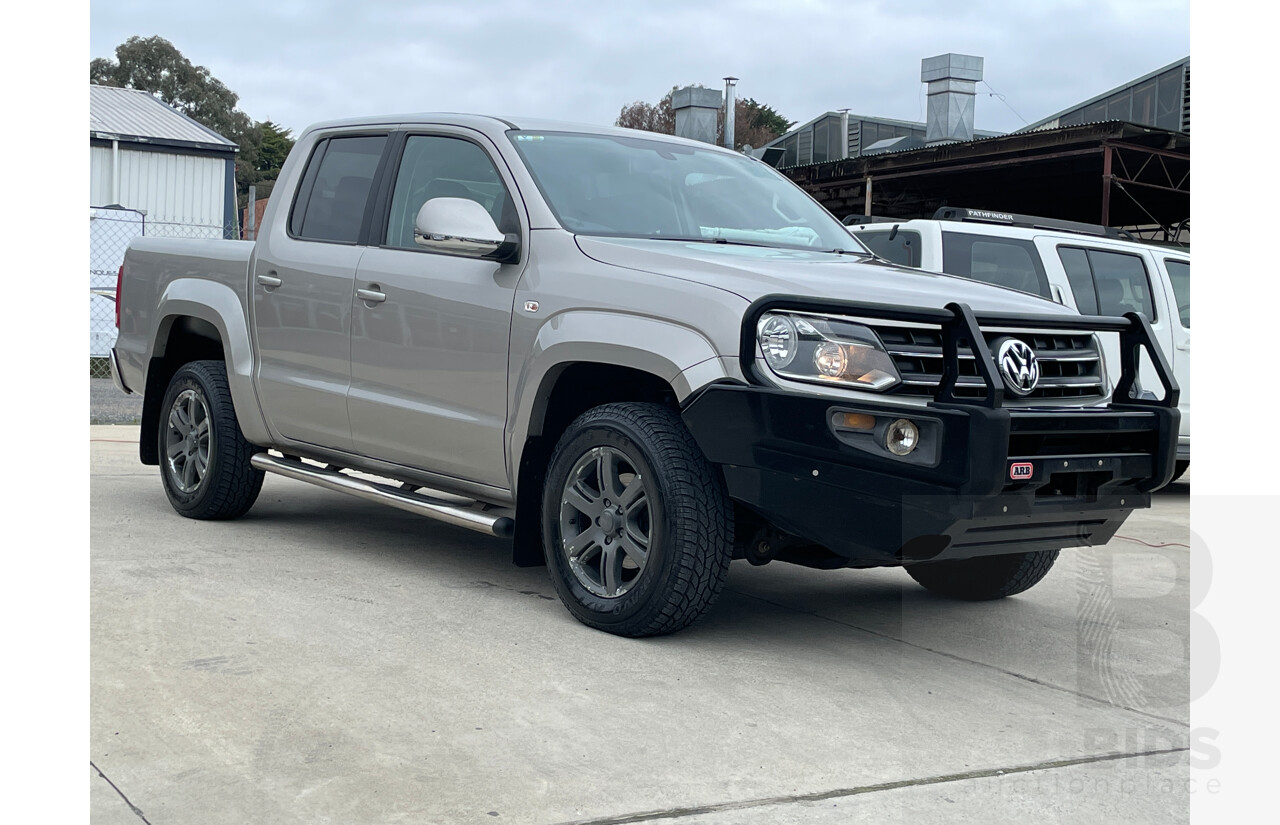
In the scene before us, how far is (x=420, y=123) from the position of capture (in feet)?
19.6

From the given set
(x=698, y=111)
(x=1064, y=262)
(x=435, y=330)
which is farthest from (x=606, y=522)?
(x=698, y=111)

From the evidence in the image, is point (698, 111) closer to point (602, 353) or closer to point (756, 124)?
point (602, 353)

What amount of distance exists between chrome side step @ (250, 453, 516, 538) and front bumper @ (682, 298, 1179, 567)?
1.08m

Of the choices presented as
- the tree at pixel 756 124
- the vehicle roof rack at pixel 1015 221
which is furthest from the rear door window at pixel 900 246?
the tree at pixel 756 124

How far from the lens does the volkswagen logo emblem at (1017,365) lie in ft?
14.4

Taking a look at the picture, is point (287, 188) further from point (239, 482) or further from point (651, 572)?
point (651, 572)

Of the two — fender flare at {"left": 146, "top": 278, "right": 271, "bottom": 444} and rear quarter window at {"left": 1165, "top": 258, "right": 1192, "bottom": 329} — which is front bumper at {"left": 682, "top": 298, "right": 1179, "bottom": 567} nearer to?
fender flare at {"left": 146, "top": 278, "right": 271, "bottom": 444}

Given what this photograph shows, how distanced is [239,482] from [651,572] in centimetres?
289

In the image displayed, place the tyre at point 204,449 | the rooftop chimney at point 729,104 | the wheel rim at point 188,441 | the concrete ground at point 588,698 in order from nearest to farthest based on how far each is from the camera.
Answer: the concrete ground at point 588,698, the tyre at point 204,449, the wheel rim at point 188,441, the rooftop chimney at point 729,104

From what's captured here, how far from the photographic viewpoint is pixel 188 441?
689 cm

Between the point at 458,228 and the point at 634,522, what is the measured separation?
50.6 inches

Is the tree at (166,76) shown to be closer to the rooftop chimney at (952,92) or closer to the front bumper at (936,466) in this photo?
the rooftop chimney at (952,92)

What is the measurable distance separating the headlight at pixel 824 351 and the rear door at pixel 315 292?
2.23 m
